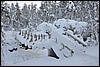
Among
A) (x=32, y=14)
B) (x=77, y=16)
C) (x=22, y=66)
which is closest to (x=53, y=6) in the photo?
(x=77, y=16)

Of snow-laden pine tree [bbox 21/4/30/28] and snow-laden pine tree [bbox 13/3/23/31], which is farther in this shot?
snow-laden pine tree [bbox 21/4/30/28]

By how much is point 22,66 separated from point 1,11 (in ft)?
11.0

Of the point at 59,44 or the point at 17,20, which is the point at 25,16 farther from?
the point at 59,44

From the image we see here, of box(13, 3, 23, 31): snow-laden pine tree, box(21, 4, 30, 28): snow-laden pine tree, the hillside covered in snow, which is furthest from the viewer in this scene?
box(21, 4, 30, 28): snow-laden pine tree

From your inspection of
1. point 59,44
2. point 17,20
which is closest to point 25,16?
point 17,20

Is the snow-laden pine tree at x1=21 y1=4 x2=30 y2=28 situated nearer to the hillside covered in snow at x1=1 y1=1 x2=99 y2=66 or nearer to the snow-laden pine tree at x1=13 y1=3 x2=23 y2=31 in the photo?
the snow-laden pine tree at x1=13 y1=3 x2=23 y2=31

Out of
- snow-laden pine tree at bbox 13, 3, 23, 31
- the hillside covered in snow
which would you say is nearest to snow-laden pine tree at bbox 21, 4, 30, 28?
snow-laden pine tree at bbox 13, 3, 23, 31

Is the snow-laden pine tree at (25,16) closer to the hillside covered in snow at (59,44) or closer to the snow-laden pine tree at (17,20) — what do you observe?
the snow-laden pine tree at (17,20)

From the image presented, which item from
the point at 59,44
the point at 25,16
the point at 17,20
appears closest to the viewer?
the point at 59,44

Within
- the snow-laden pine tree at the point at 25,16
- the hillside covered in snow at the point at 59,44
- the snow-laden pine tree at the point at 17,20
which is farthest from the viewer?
the snow-laden pine tree at the point at 25,16

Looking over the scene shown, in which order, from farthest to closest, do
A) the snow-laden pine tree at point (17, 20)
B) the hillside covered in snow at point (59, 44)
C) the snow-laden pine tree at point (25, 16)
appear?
the snow-laden pine tree at point (25, 16)
the snow-laden pine tree at point (17, 20)
the hillside covered in snow at point (59, 44)

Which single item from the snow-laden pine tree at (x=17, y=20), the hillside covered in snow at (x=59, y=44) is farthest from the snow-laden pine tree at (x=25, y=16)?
the hillside covered in snow at (x=59, y=44)

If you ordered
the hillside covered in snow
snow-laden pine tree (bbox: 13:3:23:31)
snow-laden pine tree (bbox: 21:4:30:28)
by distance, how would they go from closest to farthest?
1. the hillside covered in snow
2. snow-laden pine tree (bbox: 13:3:23:31)
3. snow-laden pine tree (bbox: 21:4:30:28)

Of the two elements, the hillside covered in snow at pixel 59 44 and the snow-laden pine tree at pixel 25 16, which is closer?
the hillside covered in snow at pixel 59 44
